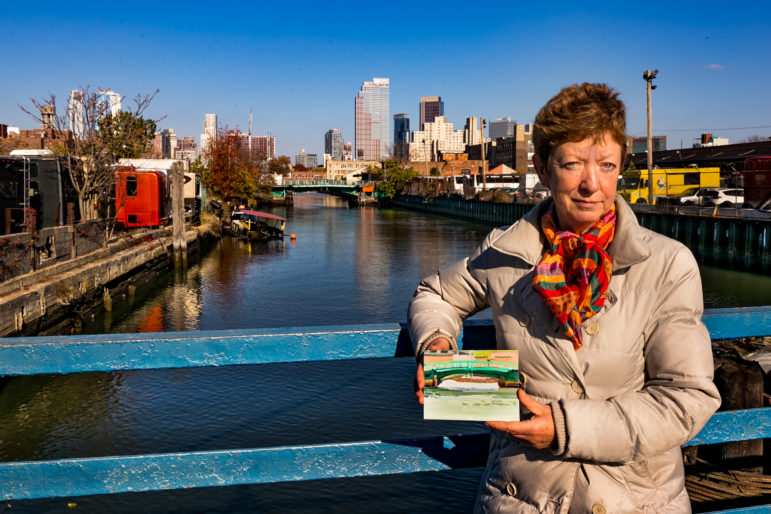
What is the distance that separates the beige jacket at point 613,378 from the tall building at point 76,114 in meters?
22.7

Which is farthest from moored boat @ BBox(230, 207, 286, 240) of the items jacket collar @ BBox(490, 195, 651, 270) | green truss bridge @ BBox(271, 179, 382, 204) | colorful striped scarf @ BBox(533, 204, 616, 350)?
green truss bridge @ BBox(271, 179, 382, 204)

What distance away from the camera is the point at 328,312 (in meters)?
16.0

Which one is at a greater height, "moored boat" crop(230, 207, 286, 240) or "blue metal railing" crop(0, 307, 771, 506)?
"blue metal railing" crop(0, 307, 771, 506)

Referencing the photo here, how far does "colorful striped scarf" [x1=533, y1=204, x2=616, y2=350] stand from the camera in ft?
5.77

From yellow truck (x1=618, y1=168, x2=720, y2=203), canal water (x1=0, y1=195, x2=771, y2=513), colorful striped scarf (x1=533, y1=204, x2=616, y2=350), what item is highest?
yellow truck (x1=618, y1=168, x2=720, y2=203)

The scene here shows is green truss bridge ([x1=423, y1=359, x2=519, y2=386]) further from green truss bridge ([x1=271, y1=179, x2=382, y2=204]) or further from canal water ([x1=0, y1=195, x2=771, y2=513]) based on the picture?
green truss bridge ([x1=271, y1=179, x2=382, y2=204])

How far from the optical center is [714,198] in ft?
113

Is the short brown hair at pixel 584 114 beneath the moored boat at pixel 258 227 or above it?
above

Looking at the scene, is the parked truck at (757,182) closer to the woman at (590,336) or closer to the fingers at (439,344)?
the woman at (590,336)

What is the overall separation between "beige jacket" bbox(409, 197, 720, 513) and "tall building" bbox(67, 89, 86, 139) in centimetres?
2273

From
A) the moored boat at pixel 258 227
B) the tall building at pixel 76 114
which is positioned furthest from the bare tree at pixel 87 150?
the moored boat at pixel 258 227

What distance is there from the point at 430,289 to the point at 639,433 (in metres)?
0.77

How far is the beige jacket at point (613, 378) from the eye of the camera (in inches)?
65.9

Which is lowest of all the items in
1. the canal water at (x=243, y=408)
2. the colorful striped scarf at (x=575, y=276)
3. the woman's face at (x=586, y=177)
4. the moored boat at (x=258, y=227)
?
the canal water at (x=243, y=408)
